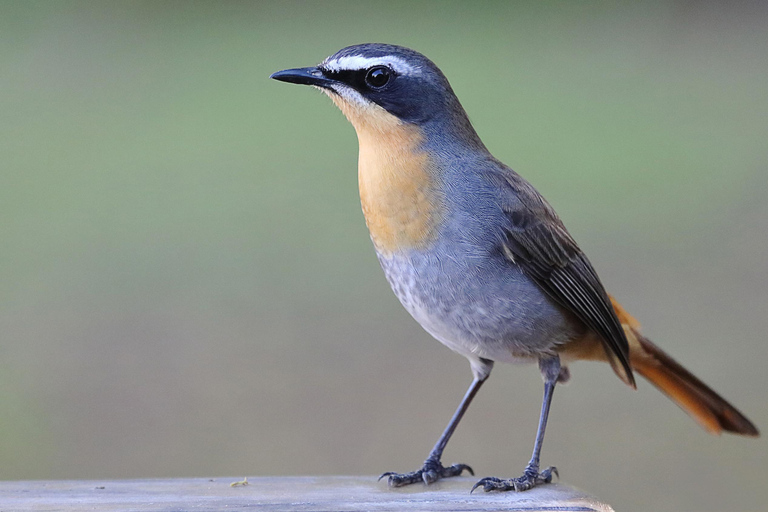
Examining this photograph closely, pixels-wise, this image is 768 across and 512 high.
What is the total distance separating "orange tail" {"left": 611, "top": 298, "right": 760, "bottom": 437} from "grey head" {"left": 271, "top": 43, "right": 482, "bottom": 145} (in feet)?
3.47

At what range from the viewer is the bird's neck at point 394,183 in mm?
2961

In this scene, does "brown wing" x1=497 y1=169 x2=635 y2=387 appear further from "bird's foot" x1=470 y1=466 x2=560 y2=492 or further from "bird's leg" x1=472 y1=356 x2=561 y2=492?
"bird's foot" x1=470 y1=466 x2=560 y2=492

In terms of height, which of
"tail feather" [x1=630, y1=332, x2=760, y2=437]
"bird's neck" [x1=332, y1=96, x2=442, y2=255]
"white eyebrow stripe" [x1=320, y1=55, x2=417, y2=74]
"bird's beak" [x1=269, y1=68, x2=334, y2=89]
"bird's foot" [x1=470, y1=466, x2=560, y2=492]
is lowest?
"bird's foot" [x1=470, y1=466, x2=560, y2=492]

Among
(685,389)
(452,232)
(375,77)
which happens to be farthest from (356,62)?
(685,389)

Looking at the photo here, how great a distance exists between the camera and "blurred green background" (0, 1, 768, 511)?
566 centimetres

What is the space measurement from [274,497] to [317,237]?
4.77 meters

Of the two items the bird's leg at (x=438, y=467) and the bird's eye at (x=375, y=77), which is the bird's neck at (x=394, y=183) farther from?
the bird's leg at (x=438, y=467)

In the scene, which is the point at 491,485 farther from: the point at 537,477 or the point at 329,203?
the point at 329,203

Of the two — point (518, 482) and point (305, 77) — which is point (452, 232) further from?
point (518, 482)

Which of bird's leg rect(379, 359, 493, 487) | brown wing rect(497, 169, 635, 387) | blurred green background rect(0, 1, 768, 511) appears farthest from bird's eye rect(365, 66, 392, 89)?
blurred green background rect(0, 1, 768, 511)

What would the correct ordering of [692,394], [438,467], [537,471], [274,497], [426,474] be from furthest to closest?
1. [692,394]
2. [438,467]
3. [426,474]
4. [537,471]
5. [274,497]

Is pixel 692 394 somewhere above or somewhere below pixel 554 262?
below

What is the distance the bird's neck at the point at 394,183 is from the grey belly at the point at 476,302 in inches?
3.0

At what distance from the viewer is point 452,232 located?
2.96 metres
